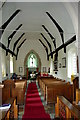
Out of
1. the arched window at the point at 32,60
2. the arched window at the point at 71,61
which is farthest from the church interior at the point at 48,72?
the arched window at the point at 32,60

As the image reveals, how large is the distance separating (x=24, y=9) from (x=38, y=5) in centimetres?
121

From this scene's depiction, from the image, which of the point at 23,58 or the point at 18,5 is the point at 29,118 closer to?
the point at 18,5

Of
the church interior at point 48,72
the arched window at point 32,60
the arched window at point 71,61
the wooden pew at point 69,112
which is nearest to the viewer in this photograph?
the wooden pew at point 69,112

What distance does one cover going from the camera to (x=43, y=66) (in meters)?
23.7

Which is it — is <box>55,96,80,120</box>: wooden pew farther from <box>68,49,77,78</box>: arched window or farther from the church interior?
<box>68,49,77,78</box>: arched window

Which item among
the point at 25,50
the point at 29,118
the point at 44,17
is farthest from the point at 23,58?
the point at 29,118

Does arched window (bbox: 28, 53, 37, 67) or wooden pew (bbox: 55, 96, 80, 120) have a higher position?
arched window (bbox: 28, 53, 37, 67)

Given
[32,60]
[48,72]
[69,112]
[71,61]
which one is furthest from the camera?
[32,60]

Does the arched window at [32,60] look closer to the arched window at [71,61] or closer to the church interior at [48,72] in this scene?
the church interior at [48,72]

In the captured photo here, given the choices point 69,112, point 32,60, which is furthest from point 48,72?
point 69,112

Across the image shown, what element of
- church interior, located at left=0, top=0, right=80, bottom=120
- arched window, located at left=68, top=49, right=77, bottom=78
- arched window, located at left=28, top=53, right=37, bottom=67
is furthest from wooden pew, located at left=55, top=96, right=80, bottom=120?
arched window, located at left=28, top=53, right=37, bottom=67

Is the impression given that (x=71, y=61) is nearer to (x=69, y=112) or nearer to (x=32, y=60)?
(x=69, y=112)

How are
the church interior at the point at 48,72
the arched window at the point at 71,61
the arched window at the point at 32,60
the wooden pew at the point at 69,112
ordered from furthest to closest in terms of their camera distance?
the arched window at the point at 32,60 < the arched window at the point at 71,61 < the church interior at the point at 48,72 < the wooden pew at the point at 69,112

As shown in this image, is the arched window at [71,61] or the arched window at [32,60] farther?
the arched window at [32,60]
